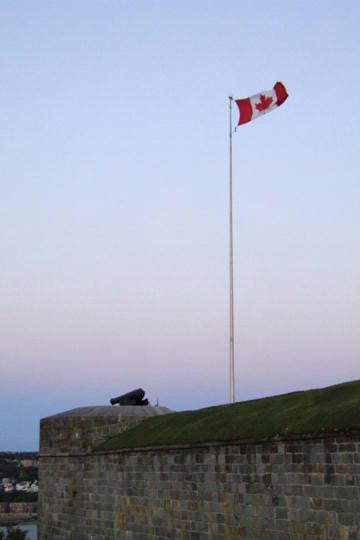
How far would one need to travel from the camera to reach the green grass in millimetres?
15398

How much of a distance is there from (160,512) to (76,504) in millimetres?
5363

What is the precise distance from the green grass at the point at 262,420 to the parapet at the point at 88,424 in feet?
4.73

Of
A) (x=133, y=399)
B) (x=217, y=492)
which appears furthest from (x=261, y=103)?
(x=217, y=492)

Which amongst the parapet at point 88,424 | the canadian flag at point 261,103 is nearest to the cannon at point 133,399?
the parapet at point 88,424

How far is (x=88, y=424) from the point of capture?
84.3 feet

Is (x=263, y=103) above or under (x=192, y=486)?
above

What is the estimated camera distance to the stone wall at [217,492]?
1471cm

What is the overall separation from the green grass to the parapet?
144 cm

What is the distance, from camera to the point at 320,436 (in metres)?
15.0

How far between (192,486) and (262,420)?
2.26 m

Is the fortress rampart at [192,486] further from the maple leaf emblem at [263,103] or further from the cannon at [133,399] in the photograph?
the maple leaf emblem at [263,103]

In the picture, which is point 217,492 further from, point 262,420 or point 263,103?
point 263,103

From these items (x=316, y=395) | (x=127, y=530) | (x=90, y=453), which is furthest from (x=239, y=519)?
(x=90, y=453)

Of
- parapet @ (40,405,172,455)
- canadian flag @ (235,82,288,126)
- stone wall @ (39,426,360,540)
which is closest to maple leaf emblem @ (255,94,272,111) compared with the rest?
canadian flag @ (235,82,288,126)
